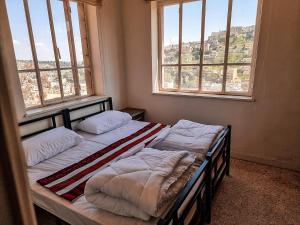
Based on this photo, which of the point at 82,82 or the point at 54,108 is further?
the point at 82,82

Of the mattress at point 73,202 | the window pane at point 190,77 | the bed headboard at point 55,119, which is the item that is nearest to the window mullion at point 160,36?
the window pane at point 190,77

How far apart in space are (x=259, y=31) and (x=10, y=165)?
284 cm

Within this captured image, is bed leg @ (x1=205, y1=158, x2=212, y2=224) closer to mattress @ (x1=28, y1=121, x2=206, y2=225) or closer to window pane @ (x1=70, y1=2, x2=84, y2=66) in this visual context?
mattress @ (x1=28, y1=121, x2=206, y2=225)

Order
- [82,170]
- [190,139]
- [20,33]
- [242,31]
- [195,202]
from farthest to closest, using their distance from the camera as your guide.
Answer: [242,31] < [20,33] < [190,139] < [82,170] < [195,202]

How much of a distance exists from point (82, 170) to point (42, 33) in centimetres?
175

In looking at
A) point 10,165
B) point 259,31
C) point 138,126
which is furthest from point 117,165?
point 259,31

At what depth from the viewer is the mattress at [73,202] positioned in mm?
1204

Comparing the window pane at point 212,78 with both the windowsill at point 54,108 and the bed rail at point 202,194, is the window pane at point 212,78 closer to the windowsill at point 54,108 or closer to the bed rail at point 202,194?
the bed rail at point 202,194

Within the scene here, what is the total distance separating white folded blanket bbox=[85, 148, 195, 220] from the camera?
112cm

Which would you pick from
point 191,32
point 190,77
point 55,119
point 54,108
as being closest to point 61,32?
point 54,108

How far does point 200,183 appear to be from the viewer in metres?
1.52

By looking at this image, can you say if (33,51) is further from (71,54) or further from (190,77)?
(190,77)

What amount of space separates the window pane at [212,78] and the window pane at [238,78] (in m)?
0.11

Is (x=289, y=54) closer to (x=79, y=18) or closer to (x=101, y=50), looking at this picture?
(x=101, y=50)
